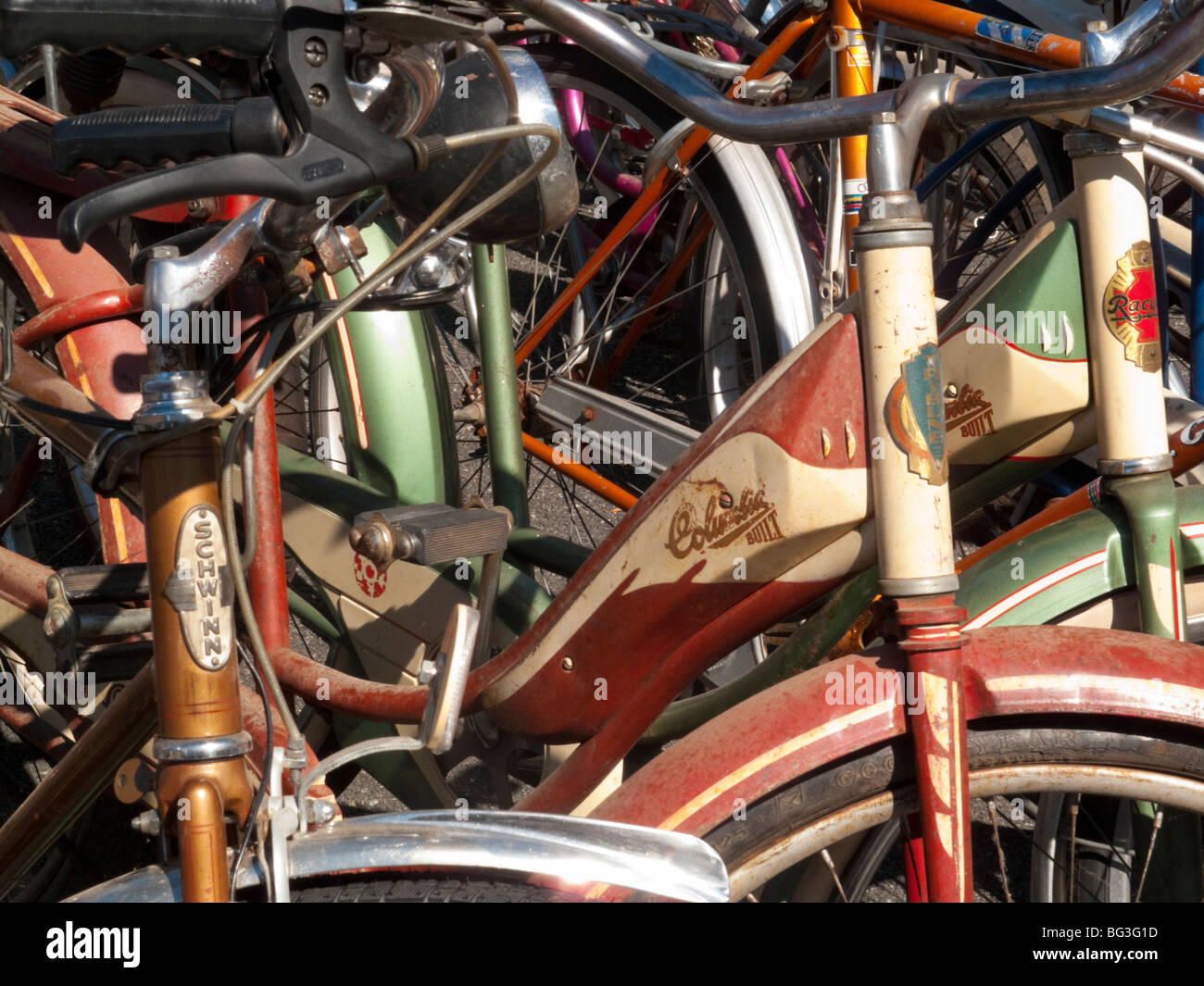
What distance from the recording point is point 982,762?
1.06 m

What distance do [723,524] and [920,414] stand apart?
239mm

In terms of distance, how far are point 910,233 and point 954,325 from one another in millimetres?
232

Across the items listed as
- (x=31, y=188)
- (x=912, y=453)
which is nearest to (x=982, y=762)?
(x=912, y=453)

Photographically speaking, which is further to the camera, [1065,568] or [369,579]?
[369,579]

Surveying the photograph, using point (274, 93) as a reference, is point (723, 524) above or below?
below

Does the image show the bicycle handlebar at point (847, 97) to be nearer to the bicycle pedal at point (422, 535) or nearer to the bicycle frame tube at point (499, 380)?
the bicycle pedal at point (422, 535)

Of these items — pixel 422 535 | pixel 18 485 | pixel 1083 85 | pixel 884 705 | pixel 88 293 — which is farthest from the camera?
pixel 18 485

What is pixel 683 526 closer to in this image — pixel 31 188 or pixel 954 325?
pixel 954 325

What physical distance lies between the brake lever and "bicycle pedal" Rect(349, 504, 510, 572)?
2.02ft

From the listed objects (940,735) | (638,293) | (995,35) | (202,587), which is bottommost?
(940,735)

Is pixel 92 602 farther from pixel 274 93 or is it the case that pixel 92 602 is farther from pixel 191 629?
pixel 274 93

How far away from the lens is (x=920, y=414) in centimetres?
98

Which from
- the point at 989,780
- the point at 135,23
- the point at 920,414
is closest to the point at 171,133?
the point at 135,23
